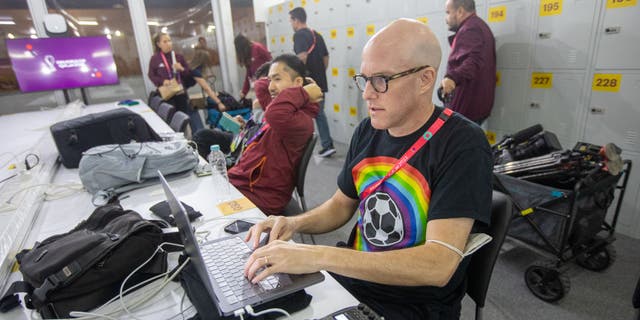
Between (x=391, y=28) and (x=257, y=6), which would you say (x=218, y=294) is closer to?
(x=391, y=28)

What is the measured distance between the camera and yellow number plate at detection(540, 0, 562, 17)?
232 centimetres

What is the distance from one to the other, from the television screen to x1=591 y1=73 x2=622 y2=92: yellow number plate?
17.8 ft

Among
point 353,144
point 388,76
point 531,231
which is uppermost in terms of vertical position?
point 388,76

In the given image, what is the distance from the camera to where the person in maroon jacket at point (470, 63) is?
8.24 feet

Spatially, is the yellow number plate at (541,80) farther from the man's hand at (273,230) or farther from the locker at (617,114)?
the man's hand at (273,230)

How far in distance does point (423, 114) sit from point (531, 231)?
4.23 feet

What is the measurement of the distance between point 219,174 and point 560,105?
2.39 metres

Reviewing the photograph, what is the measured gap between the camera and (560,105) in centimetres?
245

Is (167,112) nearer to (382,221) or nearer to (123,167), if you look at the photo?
(123,167)

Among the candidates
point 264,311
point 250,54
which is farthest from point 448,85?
point 250,54

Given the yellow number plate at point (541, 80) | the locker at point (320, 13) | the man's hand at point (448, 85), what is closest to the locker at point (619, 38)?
the yellow number plate at point (541, 80)

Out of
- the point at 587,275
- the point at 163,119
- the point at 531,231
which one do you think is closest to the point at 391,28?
the point at 531,231

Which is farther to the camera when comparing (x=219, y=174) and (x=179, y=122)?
(x=179, y=122)

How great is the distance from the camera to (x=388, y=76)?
982mm
